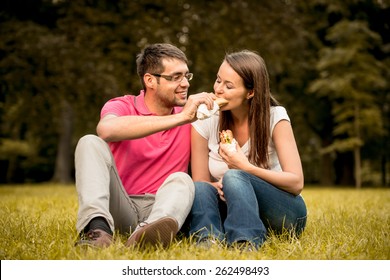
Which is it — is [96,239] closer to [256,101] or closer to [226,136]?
[226,136]

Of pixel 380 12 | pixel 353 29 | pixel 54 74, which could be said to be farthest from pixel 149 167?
pixel 380 12

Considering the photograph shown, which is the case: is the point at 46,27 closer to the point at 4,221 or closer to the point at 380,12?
the point at 4,221

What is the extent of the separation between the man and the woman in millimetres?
188

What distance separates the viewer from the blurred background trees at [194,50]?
11.4 m

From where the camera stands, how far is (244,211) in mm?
3447

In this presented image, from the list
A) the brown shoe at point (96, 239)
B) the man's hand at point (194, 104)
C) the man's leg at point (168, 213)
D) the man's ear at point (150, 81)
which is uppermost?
the man's ear at point (150, 81)

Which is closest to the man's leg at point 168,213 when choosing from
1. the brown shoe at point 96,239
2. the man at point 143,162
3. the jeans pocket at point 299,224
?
the man at point 143,162

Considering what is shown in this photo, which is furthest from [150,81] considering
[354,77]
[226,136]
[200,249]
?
[354,77]

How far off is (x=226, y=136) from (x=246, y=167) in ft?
1.08

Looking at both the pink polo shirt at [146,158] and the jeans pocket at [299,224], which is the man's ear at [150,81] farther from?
the jeans pocket at [299,224]

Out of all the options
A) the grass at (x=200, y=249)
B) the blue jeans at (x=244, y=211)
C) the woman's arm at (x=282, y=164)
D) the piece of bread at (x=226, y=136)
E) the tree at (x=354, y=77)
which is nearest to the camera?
the grass at (x=200, y=249)

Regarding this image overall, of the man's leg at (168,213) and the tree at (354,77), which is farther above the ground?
the tree at (354,77)

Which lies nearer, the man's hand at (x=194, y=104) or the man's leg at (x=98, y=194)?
the man's leg at (x=98, y=194)

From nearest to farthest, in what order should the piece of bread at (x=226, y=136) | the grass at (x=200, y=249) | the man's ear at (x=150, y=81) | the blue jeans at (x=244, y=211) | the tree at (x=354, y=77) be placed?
the grass at (x=200, y=249), the blue jeans at (x=244, y=211), the piece of bread at (x=226, y=136), the man's ear at (x=150, y=81), the tree at (x=354, y=77)
